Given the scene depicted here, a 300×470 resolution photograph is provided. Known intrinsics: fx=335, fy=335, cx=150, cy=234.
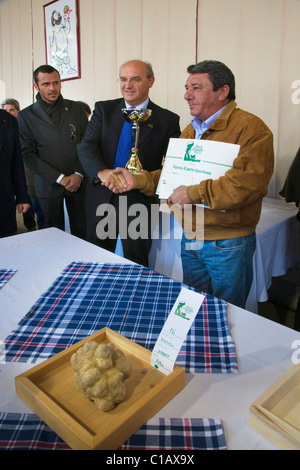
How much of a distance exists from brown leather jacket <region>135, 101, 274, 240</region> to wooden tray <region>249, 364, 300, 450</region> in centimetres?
64

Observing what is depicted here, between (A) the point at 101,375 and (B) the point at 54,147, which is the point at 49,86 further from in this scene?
(A) the point at 101,375

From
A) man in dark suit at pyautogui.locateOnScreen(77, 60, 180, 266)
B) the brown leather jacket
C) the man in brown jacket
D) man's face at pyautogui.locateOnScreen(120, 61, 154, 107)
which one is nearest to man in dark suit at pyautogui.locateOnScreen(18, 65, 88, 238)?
man in dark suit at pyautogui.locateOnScreen(77, 60, 180, 266)

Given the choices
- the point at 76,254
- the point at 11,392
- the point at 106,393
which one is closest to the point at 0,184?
the point at 76,254

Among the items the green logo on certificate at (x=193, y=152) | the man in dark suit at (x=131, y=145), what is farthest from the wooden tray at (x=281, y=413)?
the man in dark suit at (x=131, y=145)

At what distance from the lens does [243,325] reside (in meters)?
0.85

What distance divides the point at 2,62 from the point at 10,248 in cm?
539

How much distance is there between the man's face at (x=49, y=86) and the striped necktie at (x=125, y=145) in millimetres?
853

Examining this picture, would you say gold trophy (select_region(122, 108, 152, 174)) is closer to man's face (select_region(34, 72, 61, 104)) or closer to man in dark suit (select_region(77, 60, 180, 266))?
man in dark suit (select_region(77, 60, 180, 266))

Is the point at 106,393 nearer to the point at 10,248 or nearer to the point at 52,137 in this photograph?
the point at 10,248

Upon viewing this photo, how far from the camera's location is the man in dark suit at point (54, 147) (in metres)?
2.37

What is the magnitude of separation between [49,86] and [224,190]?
1.79 m

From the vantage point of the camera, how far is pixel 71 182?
2.38 metres

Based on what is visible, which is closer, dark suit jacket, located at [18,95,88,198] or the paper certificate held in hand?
the paper certificate held in hand

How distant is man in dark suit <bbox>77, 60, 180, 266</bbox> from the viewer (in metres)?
1.77
